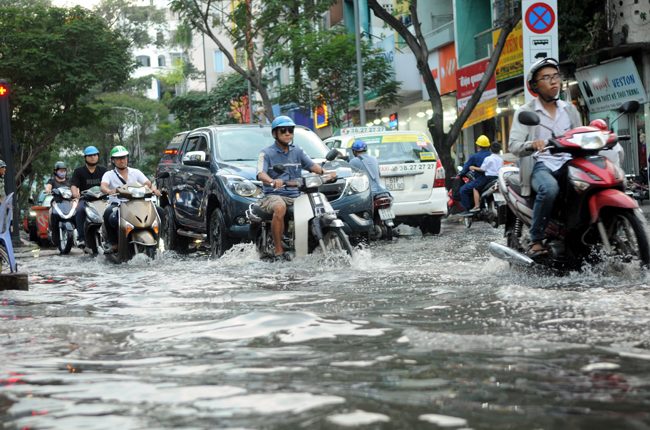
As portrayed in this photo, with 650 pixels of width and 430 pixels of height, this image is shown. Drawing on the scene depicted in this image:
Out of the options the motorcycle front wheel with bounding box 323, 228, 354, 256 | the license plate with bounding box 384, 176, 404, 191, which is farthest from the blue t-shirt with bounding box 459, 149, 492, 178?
the motorcycle front wheel with bounding box 323, 228, 354, 256

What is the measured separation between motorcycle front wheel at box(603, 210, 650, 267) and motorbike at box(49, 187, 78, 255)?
12.8 metres

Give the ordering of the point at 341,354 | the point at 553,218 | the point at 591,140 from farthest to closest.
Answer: the point at 553,218 < the point at 591,140 < the point at 341,354

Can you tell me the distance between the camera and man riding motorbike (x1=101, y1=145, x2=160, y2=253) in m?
14.3

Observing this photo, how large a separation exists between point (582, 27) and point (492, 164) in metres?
7.96

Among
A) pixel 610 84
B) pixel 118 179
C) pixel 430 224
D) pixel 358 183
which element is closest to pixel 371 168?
pixel 430 224

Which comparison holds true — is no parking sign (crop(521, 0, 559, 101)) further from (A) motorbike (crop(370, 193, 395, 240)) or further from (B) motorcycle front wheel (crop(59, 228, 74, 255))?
(B) motorcycle front wheel (crop(59, 228, 74, 255))

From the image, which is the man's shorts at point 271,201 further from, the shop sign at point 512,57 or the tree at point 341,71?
the tree at point 341,71

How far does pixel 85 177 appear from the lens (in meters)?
17.4

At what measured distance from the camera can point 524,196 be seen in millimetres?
8836

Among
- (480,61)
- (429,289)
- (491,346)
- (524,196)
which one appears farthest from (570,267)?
(480,61)

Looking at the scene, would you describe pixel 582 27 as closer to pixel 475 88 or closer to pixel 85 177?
pixel 475 88

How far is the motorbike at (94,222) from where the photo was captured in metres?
16.2

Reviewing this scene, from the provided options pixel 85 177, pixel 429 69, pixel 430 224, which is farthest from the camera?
pixel 429 69

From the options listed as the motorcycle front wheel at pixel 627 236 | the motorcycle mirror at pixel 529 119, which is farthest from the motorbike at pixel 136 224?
the motorcycle front wheel at pixel 627 236
